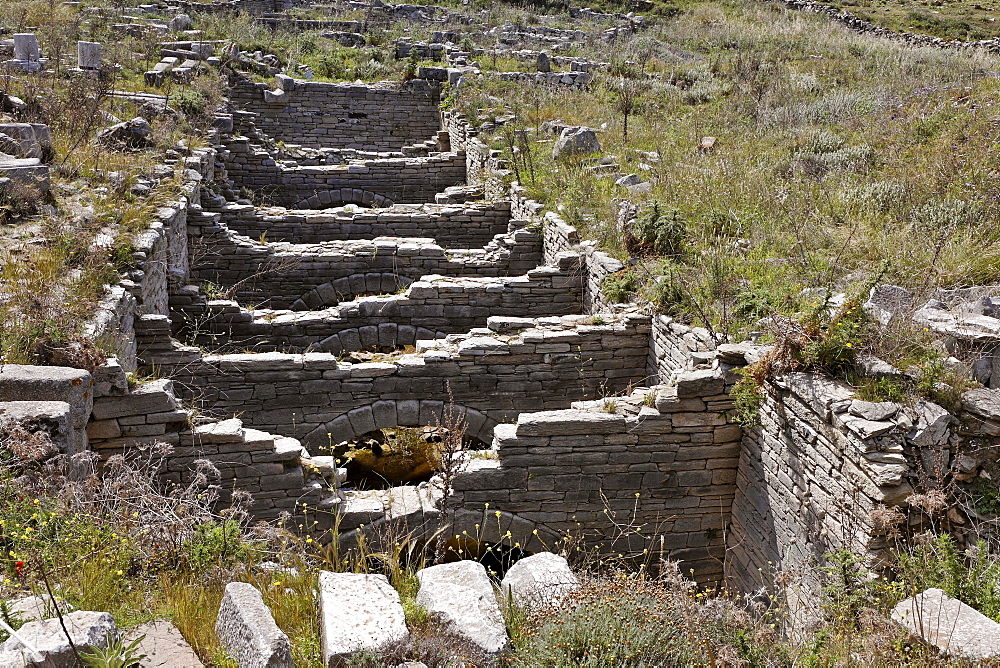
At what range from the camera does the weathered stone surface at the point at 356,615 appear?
11.2 feet

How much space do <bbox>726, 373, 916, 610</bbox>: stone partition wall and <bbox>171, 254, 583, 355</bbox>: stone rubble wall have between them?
3.98 metres

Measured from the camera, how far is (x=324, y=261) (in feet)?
35.7

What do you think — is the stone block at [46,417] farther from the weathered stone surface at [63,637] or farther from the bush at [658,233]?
the bush at [658,233]

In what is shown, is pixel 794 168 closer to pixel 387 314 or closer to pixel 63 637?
pixel 387 314

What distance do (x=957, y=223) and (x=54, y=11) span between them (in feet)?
76.2

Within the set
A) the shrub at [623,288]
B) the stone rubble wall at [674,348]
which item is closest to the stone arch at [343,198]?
the shrub at [623,288]

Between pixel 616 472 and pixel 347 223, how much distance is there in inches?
289

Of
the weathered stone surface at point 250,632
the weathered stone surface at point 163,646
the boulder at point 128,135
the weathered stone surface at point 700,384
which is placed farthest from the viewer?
the boulder at point 128,135

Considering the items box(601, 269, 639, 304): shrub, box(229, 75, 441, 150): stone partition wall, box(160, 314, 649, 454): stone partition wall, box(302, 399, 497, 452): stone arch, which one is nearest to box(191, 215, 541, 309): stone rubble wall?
box(601, 269, 639, 304): shrub

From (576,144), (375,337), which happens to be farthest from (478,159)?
(375,337)

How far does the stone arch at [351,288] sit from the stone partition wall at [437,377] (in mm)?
2997

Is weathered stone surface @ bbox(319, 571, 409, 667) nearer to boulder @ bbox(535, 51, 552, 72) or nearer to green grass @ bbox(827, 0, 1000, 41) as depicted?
boulder @ bbox(535, 51, 552, 72)

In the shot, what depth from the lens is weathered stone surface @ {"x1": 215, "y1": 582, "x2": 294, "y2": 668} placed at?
10.0ft

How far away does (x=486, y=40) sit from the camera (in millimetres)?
23078
